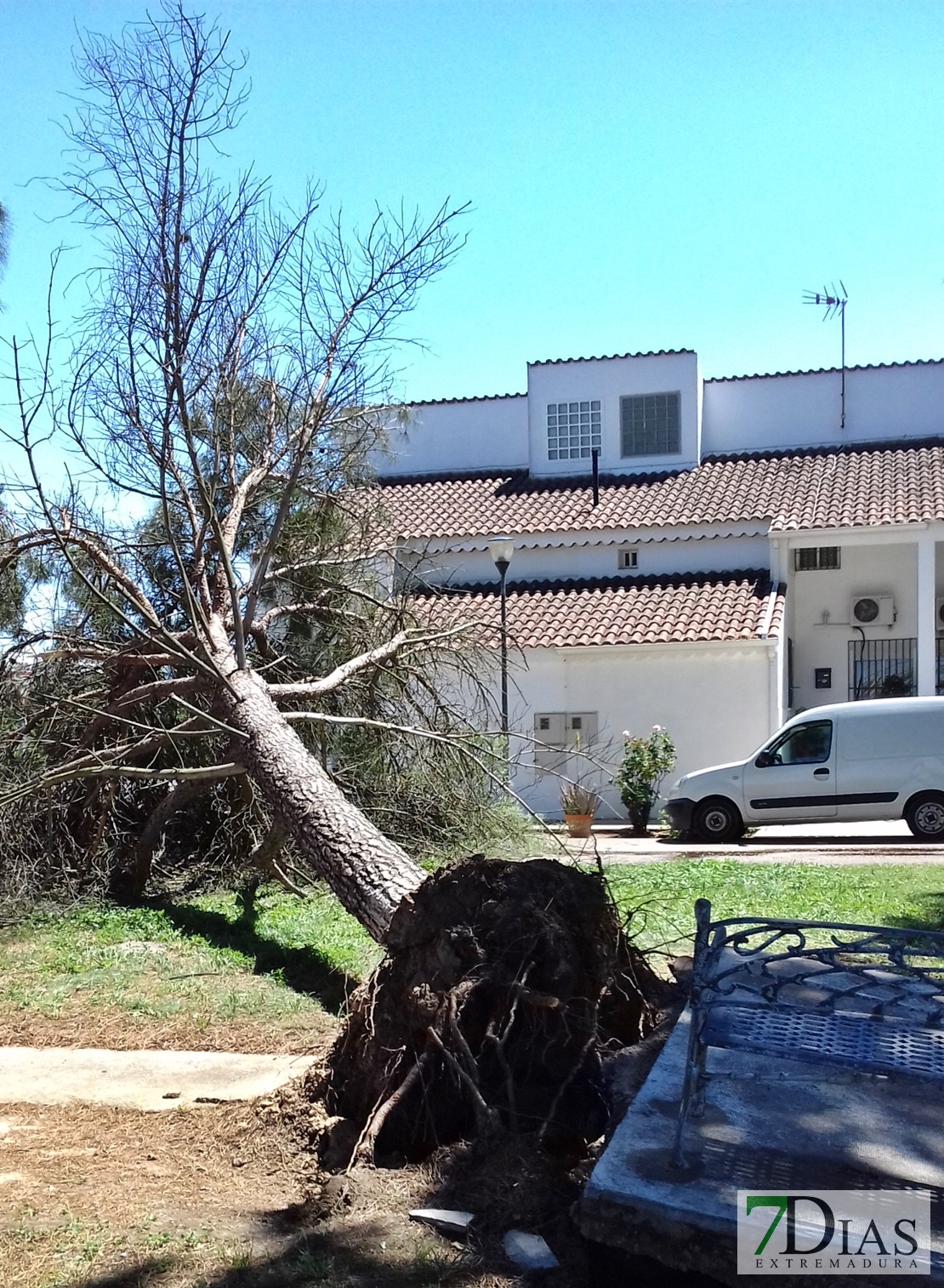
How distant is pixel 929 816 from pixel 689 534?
321 inches

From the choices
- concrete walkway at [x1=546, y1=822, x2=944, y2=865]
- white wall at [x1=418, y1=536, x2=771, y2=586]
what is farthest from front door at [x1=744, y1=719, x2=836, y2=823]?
white wall at [x1=418, y1=536, x2=771, y2=586]

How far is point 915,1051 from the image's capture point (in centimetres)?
383

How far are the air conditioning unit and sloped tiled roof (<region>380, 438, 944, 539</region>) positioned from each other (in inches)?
88.5

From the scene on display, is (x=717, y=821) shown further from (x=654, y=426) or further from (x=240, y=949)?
(x=654, y=426)

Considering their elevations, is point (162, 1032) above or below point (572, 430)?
below

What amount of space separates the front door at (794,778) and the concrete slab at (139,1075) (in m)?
11.4

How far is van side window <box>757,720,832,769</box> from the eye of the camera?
16125 millimetres

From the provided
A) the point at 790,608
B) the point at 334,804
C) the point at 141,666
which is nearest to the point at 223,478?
the point at 141,666

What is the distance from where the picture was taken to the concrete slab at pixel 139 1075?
5500 mm

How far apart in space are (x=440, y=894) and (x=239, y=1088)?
1.45 m

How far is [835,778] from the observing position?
52.4ft

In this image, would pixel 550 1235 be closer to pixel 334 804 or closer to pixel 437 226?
pixel 334 804

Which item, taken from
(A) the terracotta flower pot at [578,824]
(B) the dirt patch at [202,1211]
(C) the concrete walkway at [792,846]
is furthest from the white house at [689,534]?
(B) the dirt patch at [202,1211]

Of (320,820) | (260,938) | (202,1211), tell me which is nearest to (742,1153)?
(202,1211)
